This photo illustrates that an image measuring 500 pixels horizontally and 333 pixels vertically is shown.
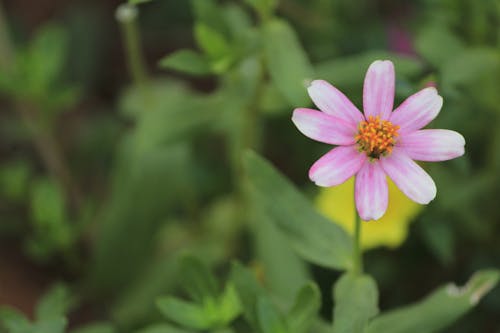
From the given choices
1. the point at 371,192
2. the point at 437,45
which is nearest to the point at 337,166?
the point at 371,192

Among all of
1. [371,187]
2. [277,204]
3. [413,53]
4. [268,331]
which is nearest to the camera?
[371,187]

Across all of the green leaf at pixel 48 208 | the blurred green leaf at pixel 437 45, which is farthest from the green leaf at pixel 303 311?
the green leaf at pixel 48 208

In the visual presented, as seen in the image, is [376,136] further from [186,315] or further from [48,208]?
[48,208]

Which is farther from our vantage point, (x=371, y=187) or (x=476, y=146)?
(x=476, y=146)

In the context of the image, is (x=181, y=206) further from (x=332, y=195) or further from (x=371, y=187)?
(x=371, y=187)

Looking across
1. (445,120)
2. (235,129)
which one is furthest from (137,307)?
(445,120)

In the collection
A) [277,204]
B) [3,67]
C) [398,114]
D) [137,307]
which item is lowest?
[137,307]

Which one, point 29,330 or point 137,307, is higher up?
point 29,330

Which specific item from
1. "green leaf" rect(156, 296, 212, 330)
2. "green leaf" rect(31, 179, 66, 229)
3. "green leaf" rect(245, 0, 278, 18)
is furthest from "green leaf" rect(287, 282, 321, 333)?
"green leaf" rect(31, 179, 66, 229)
